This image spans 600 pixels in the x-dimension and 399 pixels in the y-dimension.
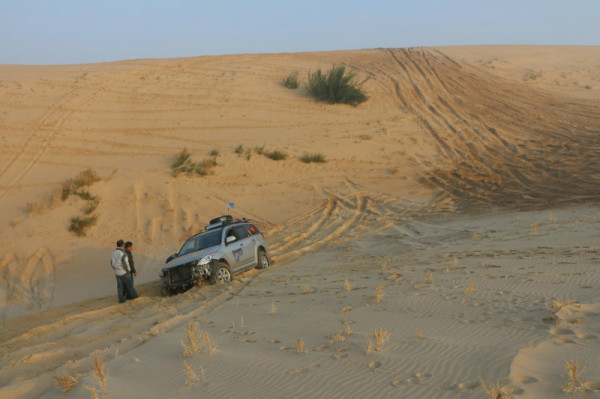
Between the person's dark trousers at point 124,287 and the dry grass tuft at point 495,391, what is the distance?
9.11m

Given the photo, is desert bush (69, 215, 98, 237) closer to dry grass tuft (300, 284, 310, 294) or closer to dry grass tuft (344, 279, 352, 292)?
dry grass tuft (300, 284, 310, 294)

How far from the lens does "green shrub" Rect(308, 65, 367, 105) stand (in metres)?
33.4

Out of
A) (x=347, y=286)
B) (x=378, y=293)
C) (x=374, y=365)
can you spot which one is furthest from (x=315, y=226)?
(x=374, y=365)

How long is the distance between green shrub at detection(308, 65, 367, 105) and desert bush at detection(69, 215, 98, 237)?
60.6ft

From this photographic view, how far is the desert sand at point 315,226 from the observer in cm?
572

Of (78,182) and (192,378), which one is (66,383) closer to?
(192,378)

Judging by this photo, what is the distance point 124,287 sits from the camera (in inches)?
480

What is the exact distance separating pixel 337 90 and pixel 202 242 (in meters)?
22.2

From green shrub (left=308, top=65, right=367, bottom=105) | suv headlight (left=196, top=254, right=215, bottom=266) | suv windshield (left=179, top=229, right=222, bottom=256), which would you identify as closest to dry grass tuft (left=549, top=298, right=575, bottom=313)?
suv headlight (left=196, top=254, right=215, bottom=266)

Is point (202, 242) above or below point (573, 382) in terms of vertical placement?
below

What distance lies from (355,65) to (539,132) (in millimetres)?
17542

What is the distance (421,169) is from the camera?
2567cm

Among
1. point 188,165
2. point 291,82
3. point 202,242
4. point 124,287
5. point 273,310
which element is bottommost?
point 124,287

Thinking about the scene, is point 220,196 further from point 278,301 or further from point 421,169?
point 278,301
